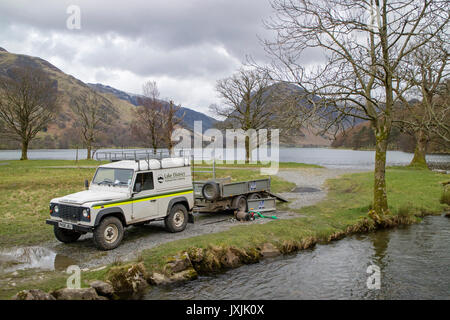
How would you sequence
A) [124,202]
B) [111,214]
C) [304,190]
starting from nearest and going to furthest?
[111,214], [124,202], [304,190]

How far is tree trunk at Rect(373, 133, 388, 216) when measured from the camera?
571 inches

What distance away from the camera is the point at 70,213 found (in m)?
10.0

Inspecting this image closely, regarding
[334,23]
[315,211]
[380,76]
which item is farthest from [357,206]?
[334,23]

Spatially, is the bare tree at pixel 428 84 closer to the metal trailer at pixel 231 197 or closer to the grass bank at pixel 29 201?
the metal trailer at pixel 231 197

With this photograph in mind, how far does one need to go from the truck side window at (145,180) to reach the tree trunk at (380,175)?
9650 mm

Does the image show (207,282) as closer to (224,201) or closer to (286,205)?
(224,201)

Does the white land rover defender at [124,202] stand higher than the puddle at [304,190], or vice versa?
the white land rover defender at [124,202]

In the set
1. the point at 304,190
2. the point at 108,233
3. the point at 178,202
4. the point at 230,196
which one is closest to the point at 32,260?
the point at 108,233

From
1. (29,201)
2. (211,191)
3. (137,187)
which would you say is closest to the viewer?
(137,187)

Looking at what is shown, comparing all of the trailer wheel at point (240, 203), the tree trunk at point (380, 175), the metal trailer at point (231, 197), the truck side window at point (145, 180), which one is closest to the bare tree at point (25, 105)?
the metal trailer at point (231, 197)

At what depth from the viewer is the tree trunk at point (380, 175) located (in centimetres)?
1452

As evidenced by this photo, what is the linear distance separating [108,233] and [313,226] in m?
7.67

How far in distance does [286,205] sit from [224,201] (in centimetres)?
451

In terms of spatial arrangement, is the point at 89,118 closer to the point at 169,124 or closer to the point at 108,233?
the point at 169,124
